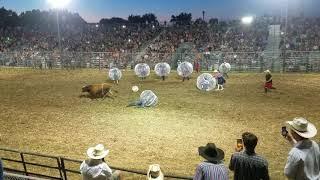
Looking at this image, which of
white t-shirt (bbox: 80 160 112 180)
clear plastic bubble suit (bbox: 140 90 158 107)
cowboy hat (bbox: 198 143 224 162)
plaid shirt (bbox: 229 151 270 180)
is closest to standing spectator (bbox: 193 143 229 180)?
cowboy hat (bbox: 198 143 224 162)

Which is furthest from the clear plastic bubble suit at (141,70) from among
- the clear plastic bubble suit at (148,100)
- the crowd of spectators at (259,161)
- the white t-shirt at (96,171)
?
the crowd of spectators at (259,161)

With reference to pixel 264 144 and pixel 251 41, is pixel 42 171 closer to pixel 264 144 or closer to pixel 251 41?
pixel 264 144

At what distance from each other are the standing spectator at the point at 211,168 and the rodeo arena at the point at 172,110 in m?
0.01

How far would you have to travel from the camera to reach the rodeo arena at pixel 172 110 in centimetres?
689

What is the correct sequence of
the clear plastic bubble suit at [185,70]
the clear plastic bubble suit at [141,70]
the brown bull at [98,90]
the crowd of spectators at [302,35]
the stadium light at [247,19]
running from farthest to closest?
the stadium light at [247,19]
the crowd of spectators at [302,35]
the clear plastic bubble suit at [141,70]
the clear plastic bubble suit at [185,70]
the brown bull at [98,90]

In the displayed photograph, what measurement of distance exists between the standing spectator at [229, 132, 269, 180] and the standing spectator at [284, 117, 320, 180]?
0.37m

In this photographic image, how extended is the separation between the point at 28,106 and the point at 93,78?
37.0 feet

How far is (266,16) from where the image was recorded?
51719mm

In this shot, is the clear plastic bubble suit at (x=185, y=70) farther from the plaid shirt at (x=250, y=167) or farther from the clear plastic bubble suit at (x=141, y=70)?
the plaid shirt at (x=250, y=167)

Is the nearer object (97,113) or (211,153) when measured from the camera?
(211,153)

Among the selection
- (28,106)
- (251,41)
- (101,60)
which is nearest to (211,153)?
(28,106)

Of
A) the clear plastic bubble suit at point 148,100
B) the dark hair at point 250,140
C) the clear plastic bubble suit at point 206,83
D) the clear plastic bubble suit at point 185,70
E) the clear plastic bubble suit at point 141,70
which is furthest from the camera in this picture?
the clear plastic bubble suit at point 141,70

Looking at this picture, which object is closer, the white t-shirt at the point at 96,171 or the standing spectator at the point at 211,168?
the standing spectator at the point at 211,168

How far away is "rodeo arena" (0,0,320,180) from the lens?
6.89 meters
